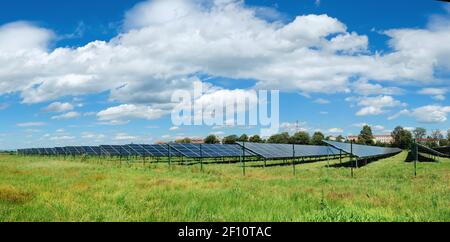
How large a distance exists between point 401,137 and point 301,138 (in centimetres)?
3188

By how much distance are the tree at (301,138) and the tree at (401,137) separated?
87.1ft

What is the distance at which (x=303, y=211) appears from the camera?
28.2 feet

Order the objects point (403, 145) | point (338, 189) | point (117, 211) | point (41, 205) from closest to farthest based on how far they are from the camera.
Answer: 1. point (117, 211)
2. point (41, 205)
3. point (338, 189)
4. point (403, 145)

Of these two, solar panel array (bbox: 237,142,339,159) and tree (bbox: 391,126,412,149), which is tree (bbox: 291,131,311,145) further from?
solar panel array (bbox: 237,142,339,159)

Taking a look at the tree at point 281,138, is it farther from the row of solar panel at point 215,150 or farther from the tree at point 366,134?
the row of solar panel at point 215,150

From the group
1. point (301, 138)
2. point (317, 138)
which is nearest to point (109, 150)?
point (317, 138)

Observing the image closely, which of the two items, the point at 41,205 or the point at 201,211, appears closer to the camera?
the point at 201,211

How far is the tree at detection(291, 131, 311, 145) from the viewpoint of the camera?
10600 cm

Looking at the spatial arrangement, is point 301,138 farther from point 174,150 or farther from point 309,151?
point 174,150

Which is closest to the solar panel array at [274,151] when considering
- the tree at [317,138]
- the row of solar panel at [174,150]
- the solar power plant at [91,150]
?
the row of solar panel at [174,150]
